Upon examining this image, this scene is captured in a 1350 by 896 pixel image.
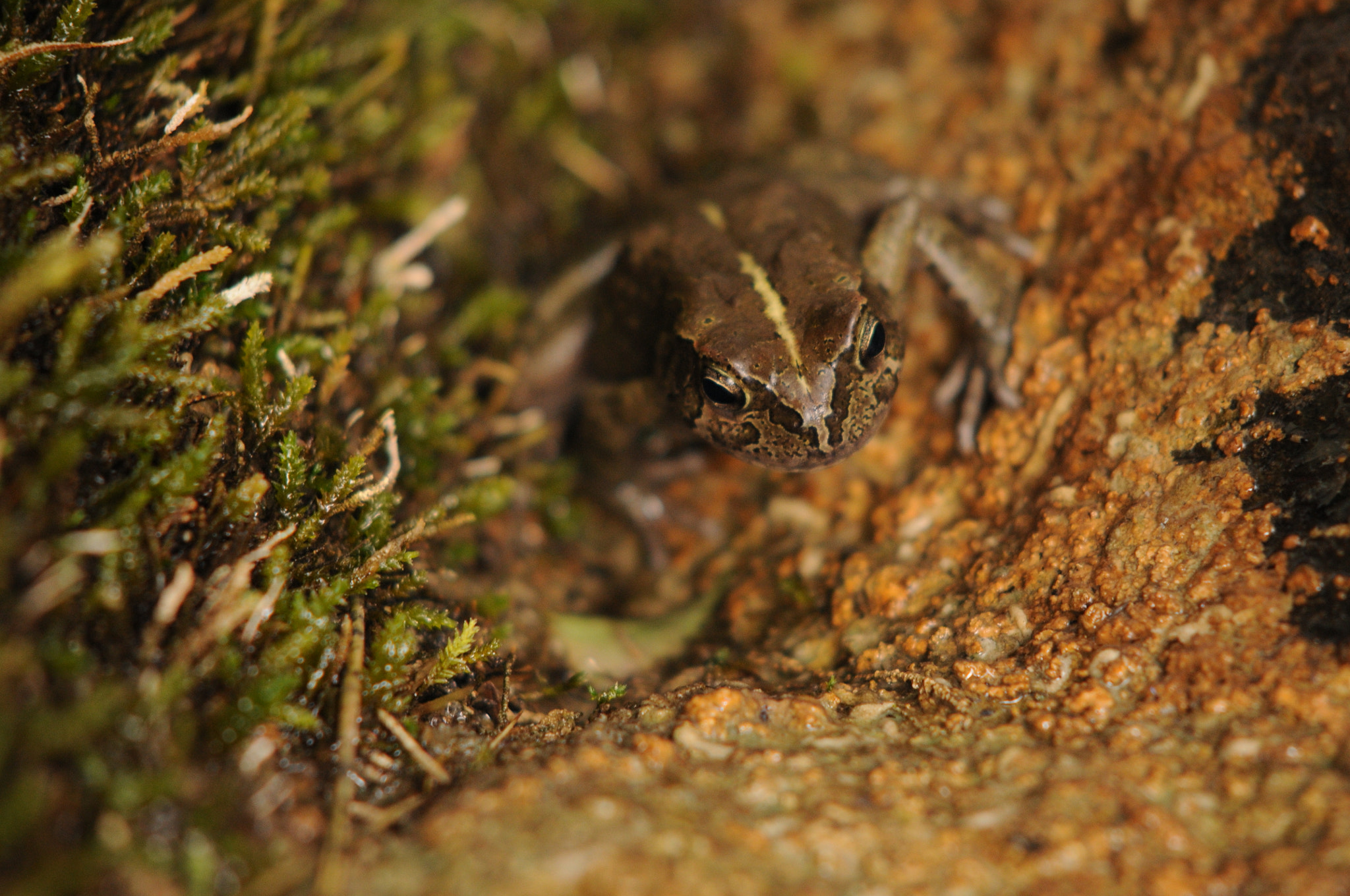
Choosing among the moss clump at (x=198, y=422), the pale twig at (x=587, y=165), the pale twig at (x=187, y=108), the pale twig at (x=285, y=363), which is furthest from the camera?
the pale twig at (x=587, y=165)

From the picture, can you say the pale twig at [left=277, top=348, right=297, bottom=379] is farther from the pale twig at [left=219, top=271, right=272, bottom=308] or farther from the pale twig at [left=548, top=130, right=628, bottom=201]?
the pale twig at [left=548, top=130, right=628, bottom=201]

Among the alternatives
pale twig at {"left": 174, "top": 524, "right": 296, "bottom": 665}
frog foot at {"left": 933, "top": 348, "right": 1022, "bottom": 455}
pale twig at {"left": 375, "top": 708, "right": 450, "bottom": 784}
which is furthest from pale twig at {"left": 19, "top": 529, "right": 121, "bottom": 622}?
frog foot at {"left": 933, "top": 348, "right": 1022, "bottom": 455}

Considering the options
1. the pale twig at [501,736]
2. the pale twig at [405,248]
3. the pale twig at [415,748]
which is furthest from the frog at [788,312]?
the pale twig at [415,748]

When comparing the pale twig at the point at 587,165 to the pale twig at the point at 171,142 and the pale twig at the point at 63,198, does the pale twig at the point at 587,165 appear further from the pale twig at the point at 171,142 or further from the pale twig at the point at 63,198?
the pale twig at the point at 63,198

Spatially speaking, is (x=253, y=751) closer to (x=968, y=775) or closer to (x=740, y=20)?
(x=968, y=775)

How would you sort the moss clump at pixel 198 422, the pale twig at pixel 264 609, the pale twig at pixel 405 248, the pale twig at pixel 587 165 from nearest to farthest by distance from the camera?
the moss clump at pixel 198 422 < the pale twig at pixel 264 609 < the pale twig at pixel 405 248 < the pale twig at pixel 587 165

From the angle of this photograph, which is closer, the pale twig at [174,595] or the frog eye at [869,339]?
the pale twig at [174,595]

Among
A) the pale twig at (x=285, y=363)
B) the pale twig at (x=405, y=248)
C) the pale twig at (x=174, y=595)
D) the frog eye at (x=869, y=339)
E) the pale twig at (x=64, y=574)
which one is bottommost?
the pale twig at (x=174, y=595)
